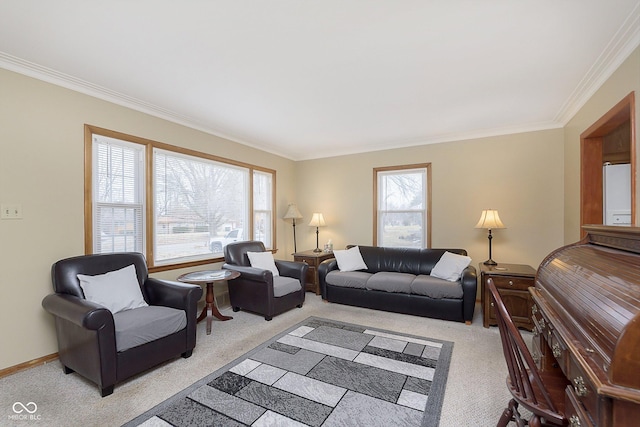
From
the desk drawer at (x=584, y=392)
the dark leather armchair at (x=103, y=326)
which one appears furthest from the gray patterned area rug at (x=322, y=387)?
the desk drawer at (x=584, y=392)

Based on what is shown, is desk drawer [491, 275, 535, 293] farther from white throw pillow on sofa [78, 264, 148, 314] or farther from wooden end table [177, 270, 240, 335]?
white throw pillow on sofa [78, 264, 148, 314]

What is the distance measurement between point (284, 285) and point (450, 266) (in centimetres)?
222

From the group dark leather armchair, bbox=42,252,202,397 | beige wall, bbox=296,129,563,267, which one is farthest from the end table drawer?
dark leather armchair, bbox=42,252,202,397

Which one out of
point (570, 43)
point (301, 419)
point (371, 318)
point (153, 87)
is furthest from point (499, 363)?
point (153, 87)

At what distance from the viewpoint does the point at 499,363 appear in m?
2.54

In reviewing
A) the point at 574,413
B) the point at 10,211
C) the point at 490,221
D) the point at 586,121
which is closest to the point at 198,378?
the point at 10,211

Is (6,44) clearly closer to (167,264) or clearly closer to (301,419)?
(167,264)

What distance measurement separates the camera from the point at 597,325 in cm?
106

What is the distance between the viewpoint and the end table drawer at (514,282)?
129 inches

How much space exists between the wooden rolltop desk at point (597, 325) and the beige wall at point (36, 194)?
12.2 feet

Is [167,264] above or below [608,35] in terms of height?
below

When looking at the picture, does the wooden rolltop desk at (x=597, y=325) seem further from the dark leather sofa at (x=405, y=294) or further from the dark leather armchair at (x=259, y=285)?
the dark leather armchair at (x=259, y=285)

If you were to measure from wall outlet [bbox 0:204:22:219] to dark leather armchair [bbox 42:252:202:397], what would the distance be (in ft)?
1.66

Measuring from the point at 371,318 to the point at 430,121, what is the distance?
8.95 ft
